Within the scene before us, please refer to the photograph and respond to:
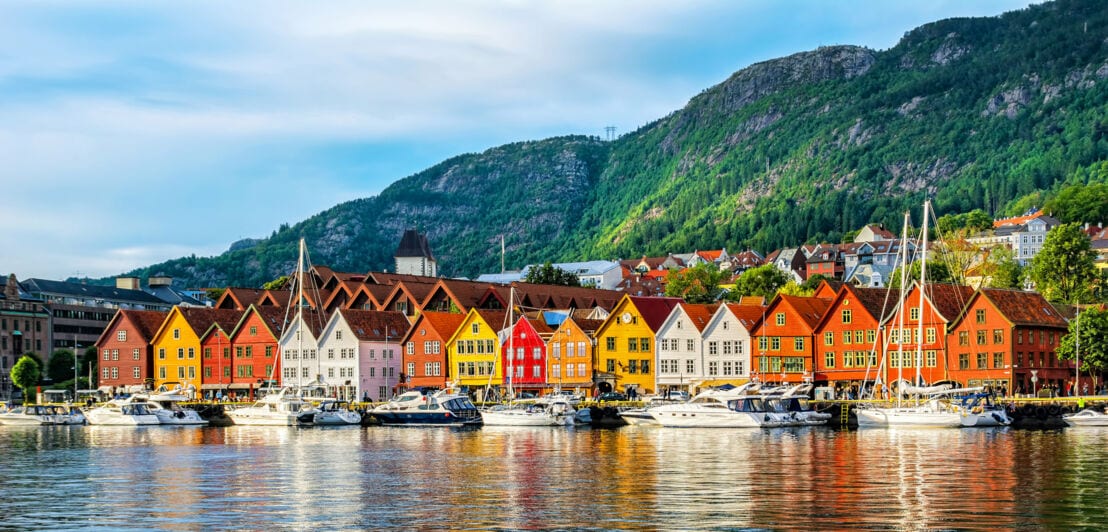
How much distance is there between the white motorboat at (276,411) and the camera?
107625 mm

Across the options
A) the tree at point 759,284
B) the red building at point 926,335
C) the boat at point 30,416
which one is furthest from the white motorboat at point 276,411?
the tree at point 759,284

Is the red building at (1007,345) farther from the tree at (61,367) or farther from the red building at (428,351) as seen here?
the tree at (61,367)

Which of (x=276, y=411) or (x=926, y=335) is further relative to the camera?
(x=926, y=335)

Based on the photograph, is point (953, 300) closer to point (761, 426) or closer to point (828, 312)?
point (828, 312)

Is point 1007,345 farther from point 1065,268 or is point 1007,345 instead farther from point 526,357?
point 526,357

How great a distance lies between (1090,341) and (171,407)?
80.9 m

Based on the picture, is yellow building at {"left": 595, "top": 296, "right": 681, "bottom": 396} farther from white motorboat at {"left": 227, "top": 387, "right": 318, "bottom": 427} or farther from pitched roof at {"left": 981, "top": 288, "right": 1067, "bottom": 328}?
white motorboat at {"left": 227, "top": 387, "right": 318, "bottom": 427}

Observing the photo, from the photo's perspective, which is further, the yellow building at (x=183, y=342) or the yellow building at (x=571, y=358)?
the yellow building at (x=183, y=342)

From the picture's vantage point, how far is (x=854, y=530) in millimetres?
37594

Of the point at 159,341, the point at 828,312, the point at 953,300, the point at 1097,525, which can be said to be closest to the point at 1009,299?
the point at 953,300

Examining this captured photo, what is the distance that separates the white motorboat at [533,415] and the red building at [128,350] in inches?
2366

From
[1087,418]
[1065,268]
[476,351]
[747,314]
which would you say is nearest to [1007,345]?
[1087,418]

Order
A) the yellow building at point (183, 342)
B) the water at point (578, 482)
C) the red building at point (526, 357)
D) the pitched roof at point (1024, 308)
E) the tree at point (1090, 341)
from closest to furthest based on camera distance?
the water at point (578, 482)
the tree at point (1090, 341)
the pitched roof at point (1024, 308)
the red building at point (526, 357)
the yellow building at point (183, 342)

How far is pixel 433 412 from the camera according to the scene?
10556 cm
